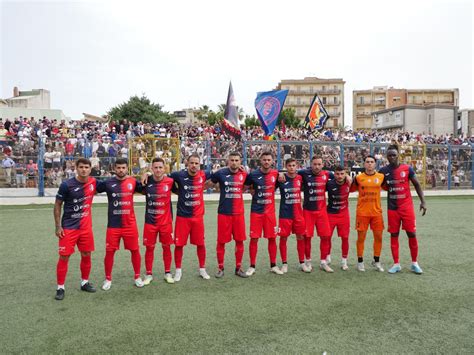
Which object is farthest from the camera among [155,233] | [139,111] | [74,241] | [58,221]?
[139,111]

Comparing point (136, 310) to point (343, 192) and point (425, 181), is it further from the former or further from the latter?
point (425, 181)

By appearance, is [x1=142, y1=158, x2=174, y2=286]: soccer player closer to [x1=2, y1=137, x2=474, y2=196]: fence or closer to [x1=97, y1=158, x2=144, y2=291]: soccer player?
[x1=97, y1=158, x2=144, y2=291]: soccer player

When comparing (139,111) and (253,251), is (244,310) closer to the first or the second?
(253,251)

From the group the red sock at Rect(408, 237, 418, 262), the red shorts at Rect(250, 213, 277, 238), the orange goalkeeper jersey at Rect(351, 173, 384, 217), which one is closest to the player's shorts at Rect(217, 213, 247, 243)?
the red shorts at Rect(250, 213, 277, 238)

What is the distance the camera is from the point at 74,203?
17.1ft

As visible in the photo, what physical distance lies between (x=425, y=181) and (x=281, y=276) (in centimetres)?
1715

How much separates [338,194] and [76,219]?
385 cm

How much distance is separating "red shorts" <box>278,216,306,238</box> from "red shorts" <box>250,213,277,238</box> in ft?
0.48

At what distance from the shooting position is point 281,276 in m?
5.87

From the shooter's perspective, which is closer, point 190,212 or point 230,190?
point 190,212

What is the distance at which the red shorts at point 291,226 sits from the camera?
20.4ft

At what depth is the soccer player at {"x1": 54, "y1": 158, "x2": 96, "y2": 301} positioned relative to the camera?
5.12 m

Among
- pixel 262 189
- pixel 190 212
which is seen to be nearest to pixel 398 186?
pixel 262 189

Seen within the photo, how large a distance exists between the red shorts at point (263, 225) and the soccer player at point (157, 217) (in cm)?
124
